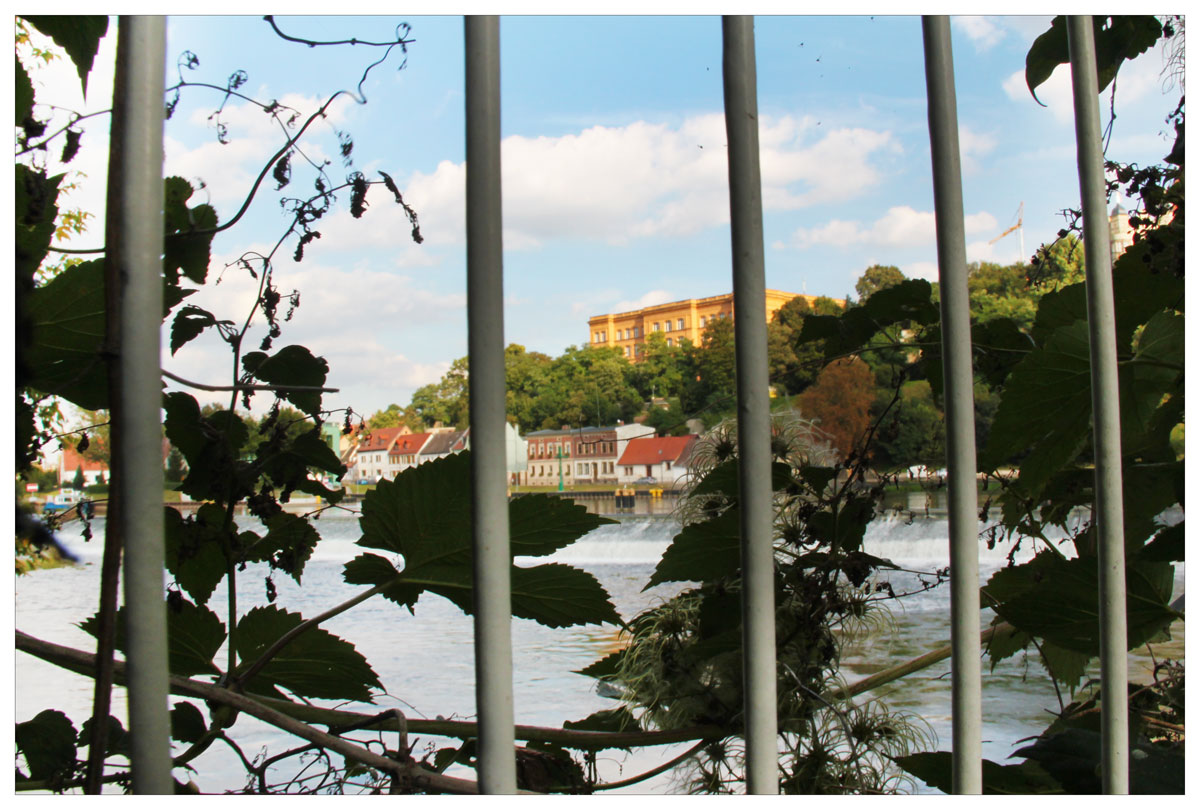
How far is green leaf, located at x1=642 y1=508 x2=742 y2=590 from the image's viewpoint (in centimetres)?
69

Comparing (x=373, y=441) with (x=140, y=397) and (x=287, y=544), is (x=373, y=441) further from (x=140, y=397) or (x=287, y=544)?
(x=140, y=397)

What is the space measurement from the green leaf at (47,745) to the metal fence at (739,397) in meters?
0.36

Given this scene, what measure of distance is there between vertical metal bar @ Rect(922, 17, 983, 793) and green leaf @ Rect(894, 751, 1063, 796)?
0.12 ft

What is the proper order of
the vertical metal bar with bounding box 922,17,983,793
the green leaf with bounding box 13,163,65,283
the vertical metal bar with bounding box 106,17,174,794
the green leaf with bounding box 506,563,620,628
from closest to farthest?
the vertical metal bar with bounding box 106,17,174,794 → the vertical metal bar with bounding box 922,17,983,793 → the green leaf with bounding box 13,163,65,283 → the green leaf with bounding box 506,563,620,628

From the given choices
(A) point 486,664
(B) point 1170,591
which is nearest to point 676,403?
(B) point 1170,591

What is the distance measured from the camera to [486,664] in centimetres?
40

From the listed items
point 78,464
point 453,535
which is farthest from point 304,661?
point 78,464

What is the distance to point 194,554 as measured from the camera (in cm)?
74

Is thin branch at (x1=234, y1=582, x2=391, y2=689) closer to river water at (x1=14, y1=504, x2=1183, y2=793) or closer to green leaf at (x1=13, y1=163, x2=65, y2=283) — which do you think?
river water at (x1=14, y1=504, x2=1183, y2=793)

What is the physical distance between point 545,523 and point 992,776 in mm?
329

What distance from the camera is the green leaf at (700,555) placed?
2.26ft

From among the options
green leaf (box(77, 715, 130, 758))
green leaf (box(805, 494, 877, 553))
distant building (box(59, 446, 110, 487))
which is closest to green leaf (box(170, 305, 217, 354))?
distant building (box(59, 446, 110, 487))

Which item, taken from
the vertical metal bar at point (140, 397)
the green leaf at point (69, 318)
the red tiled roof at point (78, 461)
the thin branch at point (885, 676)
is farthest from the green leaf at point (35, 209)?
the thin branch at point (885, 676)

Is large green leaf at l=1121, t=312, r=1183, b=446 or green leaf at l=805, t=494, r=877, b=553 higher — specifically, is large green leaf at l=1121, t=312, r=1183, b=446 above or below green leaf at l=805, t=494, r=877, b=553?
above
